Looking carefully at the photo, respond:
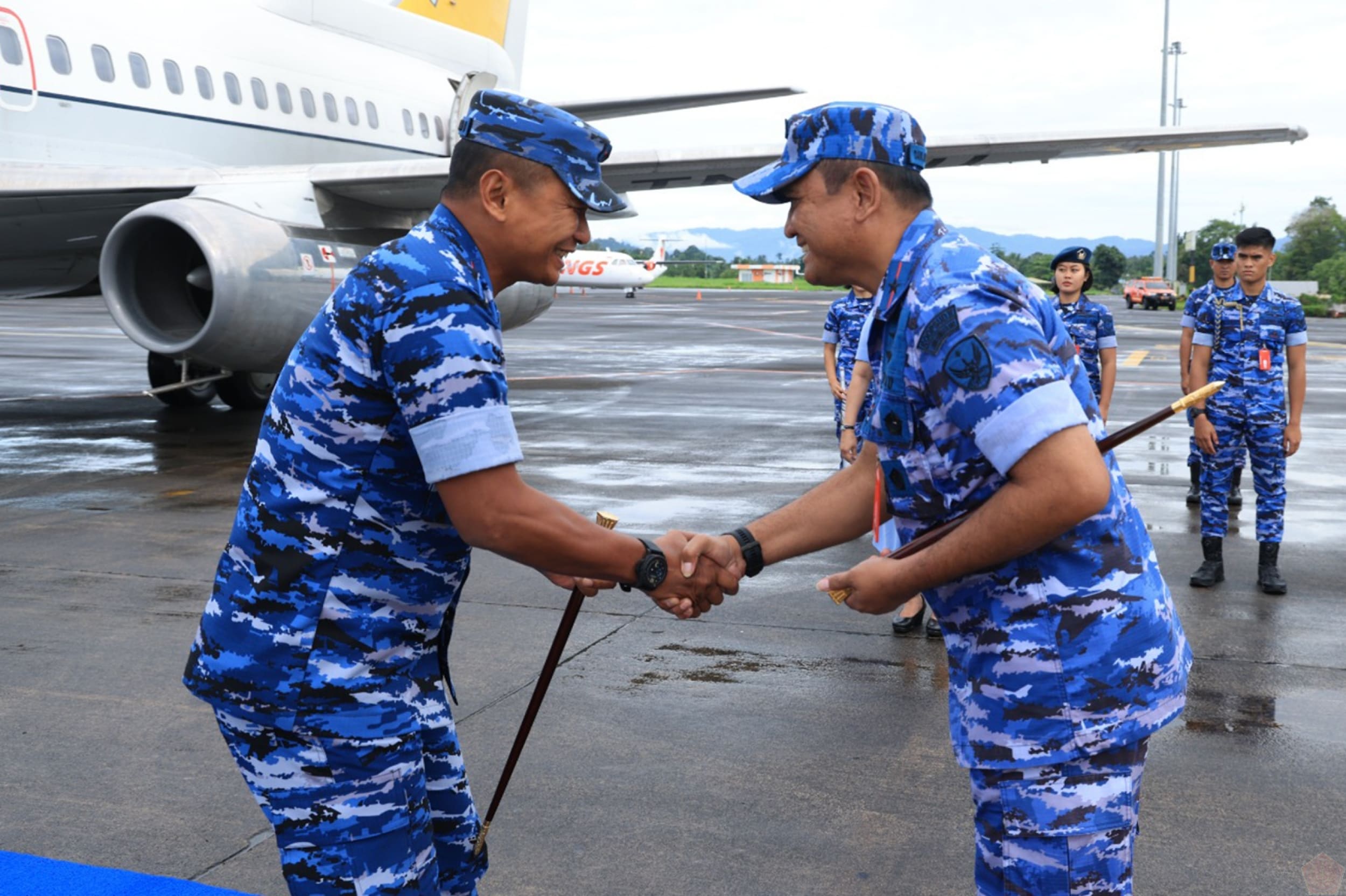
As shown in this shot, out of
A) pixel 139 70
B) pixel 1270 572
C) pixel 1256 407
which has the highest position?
pixel 139 70

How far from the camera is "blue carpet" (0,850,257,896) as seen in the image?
3.64 metres

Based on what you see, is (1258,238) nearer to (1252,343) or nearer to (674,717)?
(1252,343)

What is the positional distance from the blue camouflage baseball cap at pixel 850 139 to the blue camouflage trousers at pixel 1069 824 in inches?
44.6

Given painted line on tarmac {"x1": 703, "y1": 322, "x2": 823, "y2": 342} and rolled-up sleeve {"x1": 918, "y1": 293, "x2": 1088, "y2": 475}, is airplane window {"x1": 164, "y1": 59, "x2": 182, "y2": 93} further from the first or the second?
painted line on tarmac {"x1": 703, "y1": 322, "x2": 823, "y2": 342}

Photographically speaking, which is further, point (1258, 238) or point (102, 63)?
point (102, 63)

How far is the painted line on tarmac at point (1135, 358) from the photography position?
2427 centimetres

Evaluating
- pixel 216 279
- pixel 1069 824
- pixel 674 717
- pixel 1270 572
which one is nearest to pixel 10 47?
pixel 216 279

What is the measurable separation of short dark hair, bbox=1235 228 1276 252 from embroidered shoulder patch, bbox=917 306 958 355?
6.20 m

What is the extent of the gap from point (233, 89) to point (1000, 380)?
14.1m

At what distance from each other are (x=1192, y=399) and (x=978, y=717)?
69cm

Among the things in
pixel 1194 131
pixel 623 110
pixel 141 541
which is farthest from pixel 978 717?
pixel 623 110

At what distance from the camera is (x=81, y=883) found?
12.2ft

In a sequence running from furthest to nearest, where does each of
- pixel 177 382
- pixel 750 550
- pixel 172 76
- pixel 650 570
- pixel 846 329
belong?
1. pixel 177 382
2. pixel 172 76
3. pixel 846 329
4. pixel 750 550
5. pixel 650 570

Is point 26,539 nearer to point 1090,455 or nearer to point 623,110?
point 1090,455
